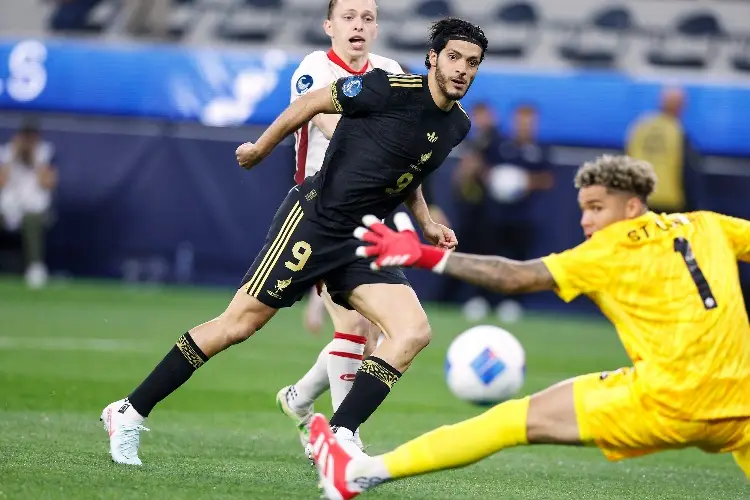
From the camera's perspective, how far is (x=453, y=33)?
6414 mm

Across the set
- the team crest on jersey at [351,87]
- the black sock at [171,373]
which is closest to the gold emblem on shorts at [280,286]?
the black sock at [171,373]

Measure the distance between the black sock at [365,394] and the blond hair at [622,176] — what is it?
1.60 m

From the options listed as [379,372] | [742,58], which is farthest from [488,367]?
[742,58]

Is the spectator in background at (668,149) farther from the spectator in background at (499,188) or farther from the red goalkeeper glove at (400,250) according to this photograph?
the red goalkeeper glove at (400,250)

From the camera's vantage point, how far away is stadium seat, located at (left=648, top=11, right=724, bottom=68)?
Result: 20125 millimetres

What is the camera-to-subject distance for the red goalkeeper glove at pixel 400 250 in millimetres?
5133

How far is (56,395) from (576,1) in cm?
1468

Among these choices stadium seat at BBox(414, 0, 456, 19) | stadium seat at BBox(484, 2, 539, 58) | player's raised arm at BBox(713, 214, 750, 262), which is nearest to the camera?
player's raised arm at BBox(713, 214, 750, 262)

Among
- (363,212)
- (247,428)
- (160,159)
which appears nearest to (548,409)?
(363,212)

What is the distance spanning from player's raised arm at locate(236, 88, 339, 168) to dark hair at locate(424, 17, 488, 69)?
55 cm

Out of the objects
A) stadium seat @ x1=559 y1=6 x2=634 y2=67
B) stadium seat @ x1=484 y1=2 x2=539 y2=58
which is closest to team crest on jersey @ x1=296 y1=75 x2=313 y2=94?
stadium seat @ x1=559 y1=6 x2=634 y2=67

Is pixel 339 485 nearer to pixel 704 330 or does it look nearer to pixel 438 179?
pixel 704 330

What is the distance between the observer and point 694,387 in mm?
5090

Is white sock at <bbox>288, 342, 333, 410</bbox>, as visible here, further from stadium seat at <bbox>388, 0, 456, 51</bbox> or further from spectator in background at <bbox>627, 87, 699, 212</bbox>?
stadium seat at <bbox>388, 0, 456, 51</bbox>
